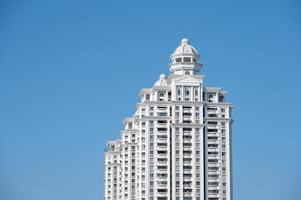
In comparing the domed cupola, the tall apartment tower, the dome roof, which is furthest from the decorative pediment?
the dome roof

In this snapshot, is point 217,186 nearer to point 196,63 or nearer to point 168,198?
point 168,198

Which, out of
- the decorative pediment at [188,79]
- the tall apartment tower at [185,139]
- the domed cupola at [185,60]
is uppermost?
the domed cupola at [185,60]

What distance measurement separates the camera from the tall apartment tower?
4434 inches

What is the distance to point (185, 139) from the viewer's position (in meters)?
114

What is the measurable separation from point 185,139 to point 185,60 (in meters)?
11.9

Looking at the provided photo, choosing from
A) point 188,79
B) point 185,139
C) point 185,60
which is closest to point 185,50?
point 185,60

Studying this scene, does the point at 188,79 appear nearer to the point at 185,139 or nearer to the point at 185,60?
the point at 185,60

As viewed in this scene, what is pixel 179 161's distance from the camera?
113m

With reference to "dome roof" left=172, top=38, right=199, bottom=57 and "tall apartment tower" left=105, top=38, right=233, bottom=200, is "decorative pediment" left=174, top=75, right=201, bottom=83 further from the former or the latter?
"dome roof" left=172, top=38, right=199, bottom=57

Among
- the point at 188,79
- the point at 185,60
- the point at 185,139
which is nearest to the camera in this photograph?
the point at 185,139

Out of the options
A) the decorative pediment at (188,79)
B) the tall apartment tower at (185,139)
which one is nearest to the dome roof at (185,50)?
the tall apartment tower at (185,139)

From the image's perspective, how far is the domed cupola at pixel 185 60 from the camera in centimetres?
11756

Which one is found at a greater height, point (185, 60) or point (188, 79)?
point (185, 60)

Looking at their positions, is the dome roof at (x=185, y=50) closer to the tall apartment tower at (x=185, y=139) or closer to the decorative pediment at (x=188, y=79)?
the tall apartment tower at (x=185, y=139)
